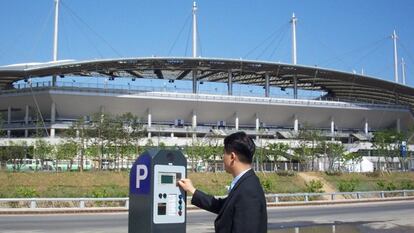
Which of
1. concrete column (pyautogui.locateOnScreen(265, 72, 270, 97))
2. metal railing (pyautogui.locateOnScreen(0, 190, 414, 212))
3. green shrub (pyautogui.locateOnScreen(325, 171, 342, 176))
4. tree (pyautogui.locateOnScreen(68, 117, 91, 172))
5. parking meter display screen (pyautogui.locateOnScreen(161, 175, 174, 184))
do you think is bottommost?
metal railing (pyautogui.locateOnScreen(0, 190, 414, 212))

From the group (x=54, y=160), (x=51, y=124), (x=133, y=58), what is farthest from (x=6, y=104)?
(x=54, y=160)

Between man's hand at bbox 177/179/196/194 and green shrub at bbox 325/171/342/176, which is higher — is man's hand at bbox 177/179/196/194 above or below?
above

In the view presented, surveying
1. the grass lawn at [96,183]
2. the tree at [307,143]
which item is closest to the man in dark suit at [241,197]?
the grass lawn at [96,183]

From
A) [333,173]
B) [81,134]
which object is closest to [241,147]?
[333,173]

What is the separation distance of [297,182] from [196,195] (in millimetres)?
47971

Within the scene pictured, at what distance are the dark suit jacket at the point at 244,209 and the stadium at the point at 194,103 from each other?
7206cm

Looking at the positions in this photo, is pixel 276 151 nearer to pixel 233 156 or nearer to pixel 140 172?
pixel 140 172

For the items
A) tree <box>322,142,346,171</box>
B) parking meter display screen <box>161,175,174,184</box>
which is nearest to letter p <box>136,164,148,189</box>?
parking meter display screen <box>161,175,174,184</box>

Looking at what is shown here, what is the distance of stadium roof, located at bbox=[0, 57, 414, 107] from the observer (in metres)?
80.8

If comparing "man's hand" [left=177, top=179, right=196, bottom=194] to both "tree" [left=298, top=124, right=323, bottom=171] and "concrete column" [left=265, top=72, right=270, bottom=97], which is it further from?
"concrete column" [left=265, top=72, right=270, bottom=97]

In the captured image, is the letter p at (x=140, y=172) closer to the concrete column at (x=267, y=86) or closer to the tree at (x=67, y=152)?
the tree at (x=67, y=152)

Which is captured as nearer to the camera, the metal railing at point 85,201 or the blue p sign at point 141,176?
the blue p sign at point 141,176

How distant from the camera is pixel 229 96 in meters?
87.9

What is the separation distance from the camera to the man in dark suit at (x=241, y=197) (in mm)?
4242
